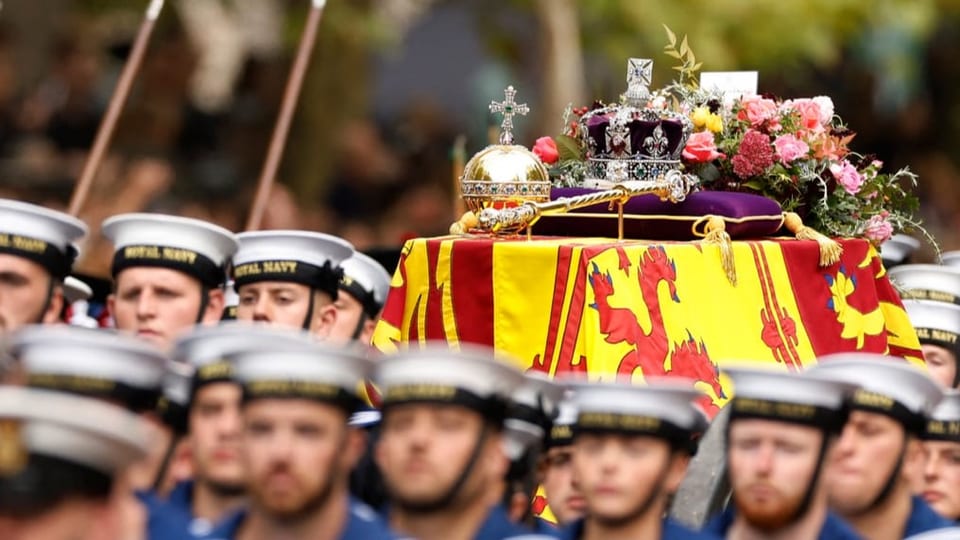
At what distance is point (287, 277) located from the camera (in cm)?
775

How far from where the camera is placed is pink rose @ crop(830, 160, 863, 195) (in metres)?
8.97

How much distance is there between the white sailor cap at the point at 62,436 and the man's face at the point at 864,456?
6.69 feet

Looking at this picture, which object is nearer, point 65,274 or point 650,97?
point 65,274

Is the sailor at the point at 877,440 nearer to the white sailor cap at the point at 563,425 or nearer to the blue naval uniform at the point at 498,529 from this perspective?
the white sailor cap at the point at 563,425

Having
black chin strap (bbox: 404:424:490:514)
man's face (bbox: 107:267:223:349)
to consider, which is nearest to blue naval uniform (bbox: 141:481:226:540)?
black chin strap (bbox: 404:424:490:514)

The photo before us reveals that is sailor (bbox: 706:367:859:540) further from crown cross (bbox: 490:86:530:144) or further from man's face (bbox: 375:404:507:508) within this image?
crown cross (bbox: 490:86:530:144)

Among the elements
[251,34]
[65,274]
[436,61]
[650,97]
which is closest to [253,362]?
[65,274]

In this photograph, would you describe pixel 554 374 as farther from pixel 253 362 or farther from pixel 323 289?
pixel 253 362

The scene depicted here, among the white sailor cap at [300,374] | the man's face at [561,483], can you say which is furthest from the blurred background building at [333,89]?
the white sailor cap at [300,374]

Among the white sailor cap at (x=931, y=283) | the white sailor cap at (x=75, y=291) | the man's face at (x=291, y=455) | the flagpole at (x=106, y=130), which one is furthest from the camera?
the flagpole at (x=106, y=130)

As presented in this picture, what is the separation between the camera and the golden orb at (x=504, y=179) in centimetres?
808

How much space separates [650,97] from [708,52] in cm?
419

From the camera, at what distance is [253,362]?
5.43m

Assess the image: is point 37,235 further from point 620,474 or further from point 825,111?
point 825,111
